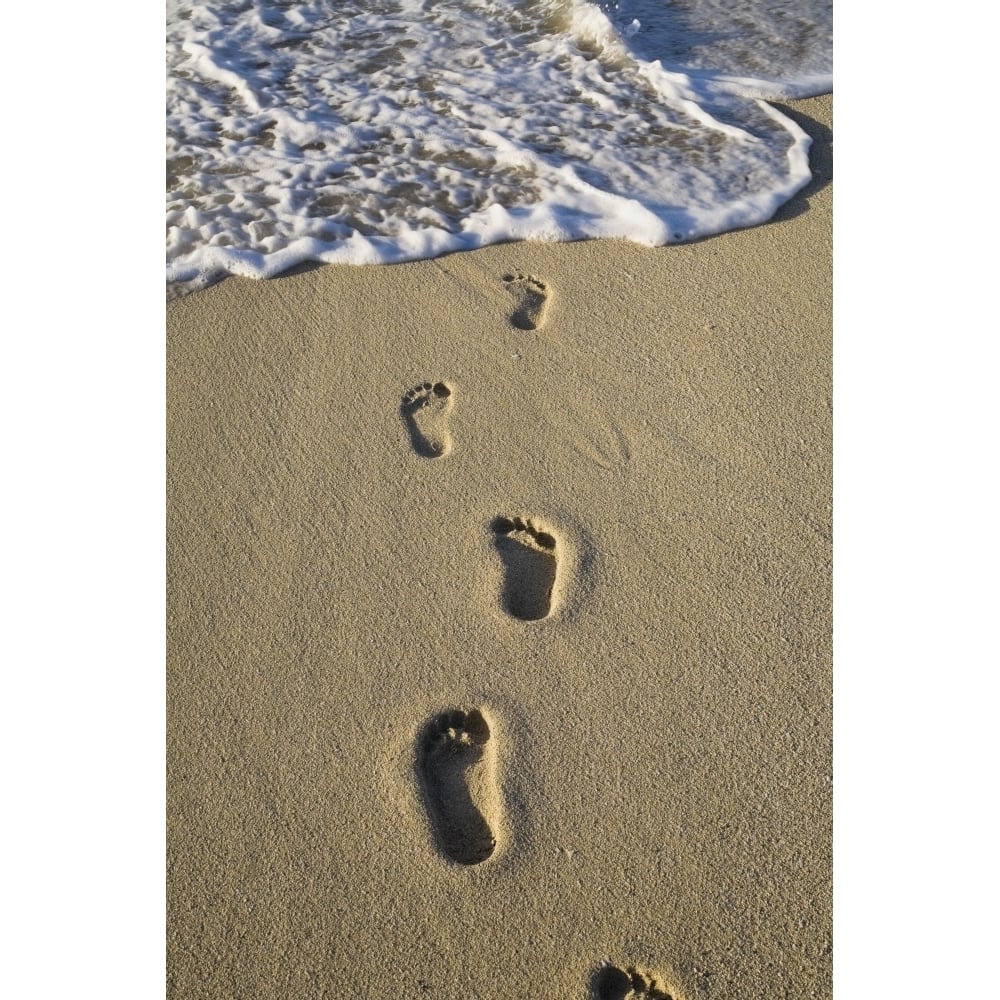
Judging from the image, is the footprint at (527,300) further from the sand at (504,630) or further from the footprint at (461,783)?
the footprint at (461,783)

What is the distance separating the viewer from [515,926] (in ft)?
5.82

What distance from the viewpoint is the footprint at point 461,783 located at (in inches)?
75.5

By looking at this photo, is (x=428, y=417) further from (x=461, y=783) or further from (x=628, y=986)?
(x=628, y=986)

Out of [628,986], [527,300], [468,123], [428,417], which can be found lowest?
[628,986]

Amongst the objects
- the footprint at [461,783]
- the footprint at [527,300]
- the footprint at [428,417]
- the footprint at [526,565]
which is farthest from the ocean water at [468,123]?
the footprint at [461,783]

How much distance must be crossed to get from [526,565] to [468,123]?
2.37 meters

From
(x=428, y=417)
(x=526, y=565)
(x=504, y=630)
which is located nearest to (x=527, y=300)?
(x=428, y=417)

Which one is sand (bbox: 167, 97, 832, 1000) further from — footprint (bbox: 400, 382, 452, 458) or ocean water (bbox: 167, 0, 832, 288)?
ocean water (bbox: 167, 0, 832, 288)

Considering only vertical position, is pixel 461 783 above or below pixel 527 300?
below

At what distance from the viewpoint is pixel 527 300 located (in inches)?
120

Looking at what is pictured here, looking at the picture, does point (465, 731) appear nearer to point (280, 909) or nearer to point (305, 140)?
point (280, 909)

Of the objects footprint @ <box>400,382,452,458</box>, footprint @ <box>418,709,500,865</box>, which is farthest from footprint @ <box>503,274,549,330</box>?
footprint @ <box>418,709,500,865</box>

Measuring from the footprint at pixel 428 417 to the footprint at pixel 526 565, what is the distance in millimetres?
323

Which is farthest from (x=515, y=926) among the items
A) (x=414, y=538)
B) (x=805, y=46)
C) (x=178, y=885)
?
(x=805, y=46)
